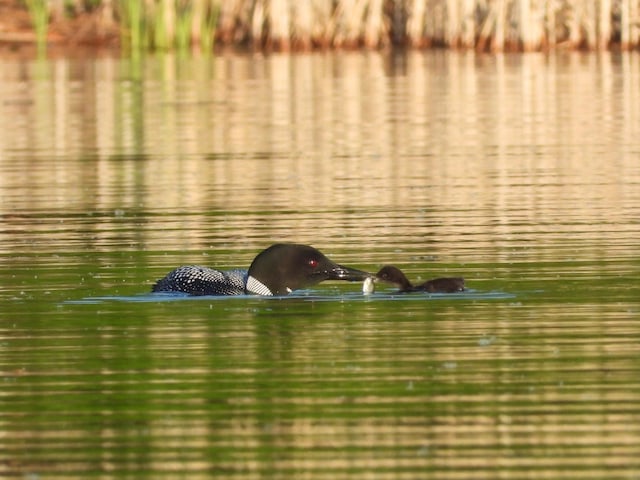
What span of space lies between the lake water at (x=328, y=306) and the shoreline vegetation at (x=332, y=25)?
13.1 metres

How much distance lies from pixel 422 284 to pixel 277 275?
80 centimetres

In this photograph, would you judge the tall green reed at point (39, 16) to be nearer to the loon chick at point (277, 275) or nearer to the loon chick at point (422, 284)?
the loon chick at point (277, 275)

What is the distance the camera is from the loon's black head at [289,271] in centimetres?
1069

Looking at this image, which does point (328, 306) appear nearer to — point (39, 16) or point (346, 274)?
point (346, 274)

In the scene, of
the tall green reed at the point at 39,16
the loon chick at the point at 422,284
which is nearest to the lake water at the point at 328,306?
the loon chick at the point at 422,284

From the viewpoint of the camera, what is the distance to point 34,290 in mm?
10852

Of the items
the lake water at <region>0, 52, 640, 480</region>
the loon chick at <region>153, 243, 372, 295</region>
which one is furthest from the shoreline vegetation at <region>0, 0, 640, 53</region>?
the loon chick at <region>153, 243, 372, 295</region>

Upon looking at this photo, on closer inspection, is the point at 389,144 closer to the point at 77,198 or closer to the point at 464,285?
the point at 77,198

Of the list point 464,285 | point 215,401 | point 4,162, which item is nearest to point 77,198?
point 4,162

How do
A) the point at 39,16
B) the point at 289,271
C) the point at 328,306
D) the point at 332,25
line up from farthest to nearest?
1. the point at 39,16
2. the point at 332,25
3. the point at 289,271
4. the point at 328,306

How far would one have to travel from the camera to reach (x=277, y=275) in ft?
35.2

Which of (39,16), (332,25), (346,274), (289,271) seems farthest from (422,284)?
(39,16)

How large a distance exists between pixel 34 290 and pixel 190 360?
235 cm

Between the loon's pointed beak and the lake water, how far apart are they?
0.12 meters
